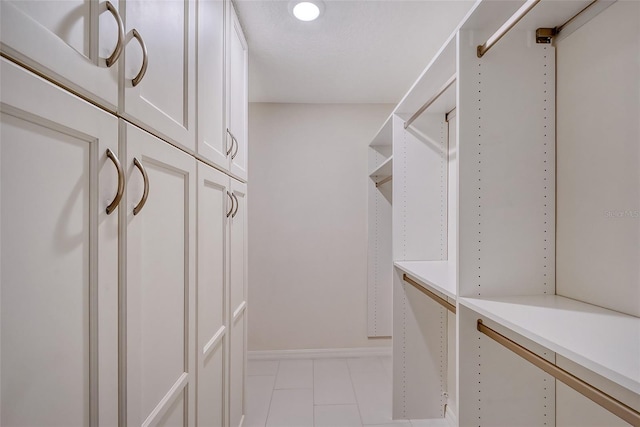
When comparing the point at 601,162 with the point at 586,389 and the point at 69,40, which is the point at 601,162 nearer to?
the point at 586,389

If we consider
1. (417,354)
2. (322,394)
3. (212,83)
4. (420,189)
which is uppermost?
(212,83)

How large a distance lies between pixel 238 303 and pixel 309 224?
4.23ft

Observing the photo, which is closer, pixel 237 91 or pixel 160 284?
pixel 160 284

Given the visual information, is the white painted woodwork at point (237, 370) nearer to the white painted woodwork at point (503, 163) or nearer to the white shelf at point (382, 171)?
the white painted woodwork at point (503, 163)

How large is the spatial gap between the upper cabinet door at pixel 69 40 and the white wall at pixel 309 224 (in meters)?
2.26

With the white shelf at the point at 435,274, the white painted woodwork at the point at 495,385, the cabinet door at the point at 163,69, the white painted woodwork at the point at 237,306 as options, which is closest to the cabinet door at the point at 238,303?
the white painted woodwork at the point at 237,306

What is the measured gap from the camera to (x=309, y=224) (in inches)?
113

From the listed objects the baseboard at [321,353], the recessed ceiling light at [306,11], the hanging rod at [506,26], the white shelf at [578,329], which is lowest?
the baseboard at [321,353]

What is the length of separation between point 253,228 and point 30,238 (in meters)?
2.41

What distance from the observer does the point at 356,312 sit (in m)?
2.89

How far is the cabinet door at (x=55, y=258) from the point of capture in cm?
42

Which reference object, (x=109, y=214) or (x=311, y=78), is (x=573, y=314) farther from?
(x=311, y=78)

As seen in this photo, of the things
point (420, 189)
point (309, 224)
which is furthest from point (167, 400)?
point (309, 224)

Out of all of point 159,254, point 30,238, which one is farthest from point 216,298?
point 30,238
